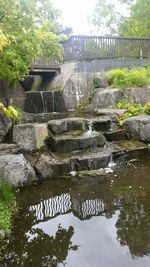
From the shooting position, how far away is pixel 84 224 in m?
5.29

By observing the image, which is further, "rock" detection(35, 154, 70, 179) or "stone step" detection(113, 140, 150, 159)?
"stone step" detection(113, 140, 150, 159)

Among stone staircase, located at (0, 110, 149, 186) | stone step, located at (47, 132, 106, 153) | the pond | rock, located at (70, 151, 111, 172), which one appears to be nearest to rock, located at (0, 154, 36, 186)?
stone staircase, located at (0, 110, 149, 186)

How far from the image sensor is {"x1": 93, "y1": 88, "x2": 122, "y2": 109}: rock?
12969mm

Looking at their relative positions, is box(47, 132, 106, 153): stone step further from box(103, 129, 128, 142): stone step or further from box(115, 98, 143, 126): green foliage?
box(115, 98, 143, 126): green foliage

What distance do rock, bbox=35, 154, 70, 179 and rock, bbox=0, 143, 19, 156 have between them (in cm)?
91

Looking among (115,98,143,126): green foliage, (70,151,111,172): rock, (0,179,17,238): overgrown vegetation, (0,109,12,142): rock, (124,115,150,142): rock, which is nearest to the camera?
(0,179,17,238): overgrown vegetation

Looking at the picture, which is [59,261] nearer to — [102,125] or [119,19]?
[102,125]

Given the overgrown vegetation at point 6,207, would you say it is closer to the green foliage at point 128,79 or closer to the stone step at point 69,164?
the stone step at point 69,164

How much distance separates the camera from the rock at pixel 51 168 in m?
7.62

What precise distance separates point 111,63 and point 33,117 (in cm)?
569

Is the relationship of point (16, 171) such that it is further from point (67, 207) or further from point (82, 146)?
point (82, 146)

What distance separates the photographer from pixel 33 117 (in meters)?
13.0

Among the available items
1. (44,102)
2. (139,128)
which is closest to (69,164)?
(139,128)

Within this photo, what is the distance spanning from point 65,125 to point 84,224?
16.5ft
